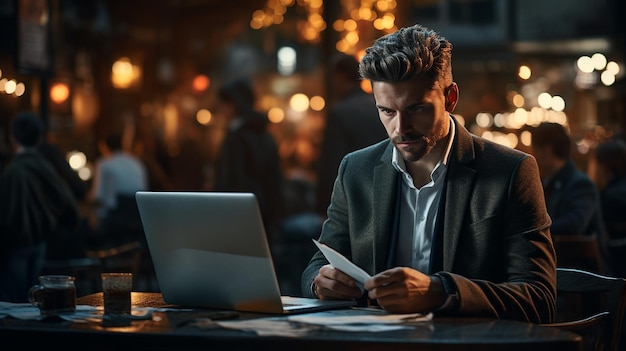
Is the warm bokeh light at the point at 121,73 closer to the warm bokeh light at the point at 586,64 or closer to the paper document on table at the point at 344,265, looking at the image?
the warm bokeh light at the point at 586,64

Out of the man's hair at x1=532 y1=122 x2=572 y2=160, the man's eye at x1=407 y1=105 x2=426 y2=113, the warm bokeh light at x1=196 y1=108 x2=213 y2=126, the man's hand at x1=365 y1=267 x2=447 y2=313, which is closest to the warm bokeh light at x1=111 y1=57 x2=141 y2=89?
the warm bokeh light at x1=196 y1=108 x2=213 y2=126

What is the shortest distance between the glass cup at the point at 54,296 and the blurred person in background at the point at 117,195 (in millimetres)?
6482

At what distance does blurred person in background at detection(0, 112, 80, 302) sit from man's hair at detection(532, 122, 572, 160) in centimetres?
293

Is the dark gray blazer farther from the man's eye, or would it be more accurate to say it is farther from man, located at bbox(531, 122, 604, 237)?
man, located at bbox(531, 122, 604, 237)

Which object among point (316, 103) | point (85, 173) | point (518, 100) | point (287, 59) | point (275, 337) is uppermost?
point (287, 59)

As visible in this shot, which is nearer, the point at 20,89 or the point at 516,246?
the point at 516,246

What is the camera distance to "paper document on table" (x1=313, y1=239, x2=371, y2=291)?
9.85 ft

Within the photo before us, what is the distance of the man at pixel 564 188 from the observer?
6.43 m

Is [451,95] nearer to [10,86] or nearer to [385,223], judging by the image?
[385,223]

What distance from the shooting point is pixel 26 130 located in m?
6.77

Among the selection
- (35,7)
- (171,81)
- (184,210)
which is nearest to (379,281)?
(184,210)

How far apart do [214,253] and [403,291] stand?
21.5 inches

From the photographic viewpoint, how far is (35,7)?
30.0ft

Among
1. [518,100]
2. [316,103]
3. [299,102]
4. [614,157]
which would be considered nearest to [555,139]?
[614,157]
